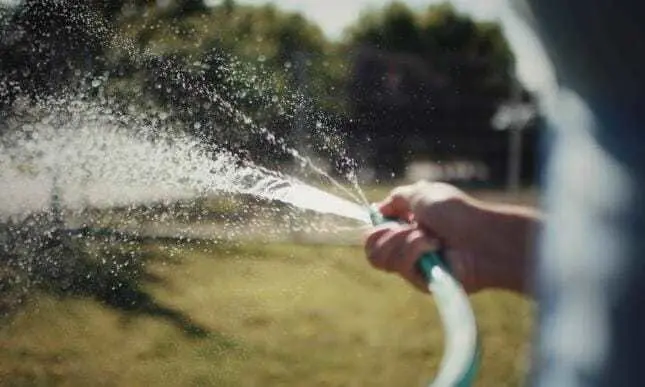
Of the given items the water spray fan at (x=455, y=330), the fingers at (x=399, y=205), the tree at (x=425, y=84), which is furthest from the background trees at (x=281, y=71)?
the water spray fan at (x=455, y=330)

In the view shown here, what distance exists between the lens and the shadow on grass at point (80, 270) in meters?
1.22

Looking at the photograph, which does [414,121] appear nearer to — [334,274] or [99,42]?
[334,274]

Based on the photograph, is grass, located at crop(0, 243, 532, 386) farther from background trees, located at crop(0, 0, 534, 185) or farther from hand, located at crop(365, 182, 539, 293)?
hand, located at crop(365, 182, 539, 293)

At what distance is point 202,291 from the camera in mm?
1202

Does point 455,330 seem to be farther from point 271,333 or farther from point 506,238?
point 271,333

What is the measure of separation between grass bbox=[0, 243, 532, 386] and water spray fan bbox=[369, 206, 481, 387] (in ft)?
1.29

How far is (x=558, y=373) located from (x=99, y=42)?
95 cm

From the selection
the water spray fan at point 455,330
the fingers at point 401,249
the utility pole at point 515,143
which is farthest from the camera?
the utility pole at point 515,143

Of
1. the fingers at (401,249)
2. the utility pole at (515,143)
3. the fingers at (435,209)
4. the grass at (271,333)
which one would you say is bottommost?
the grass at (271,333)

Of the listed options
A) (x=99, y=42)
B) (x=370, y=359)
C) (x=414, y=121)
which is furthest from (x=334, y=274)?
(x=99, y=42)

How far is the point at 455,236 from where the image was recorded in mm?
836

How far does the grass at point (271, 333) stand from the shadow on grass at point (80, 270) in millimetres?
12

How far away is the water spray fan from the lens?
684 millimetres

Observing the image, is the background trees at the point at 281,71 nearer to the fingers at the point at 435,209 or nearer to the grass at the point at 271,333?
the grass at the point at 271,333
